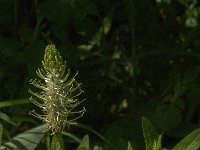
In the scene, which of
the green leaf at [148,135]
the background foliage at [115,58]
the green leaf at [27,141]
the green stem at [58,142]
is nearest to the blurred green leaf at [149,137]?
the green leaf at [148,135]

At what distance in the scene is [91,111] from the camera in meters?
2.84

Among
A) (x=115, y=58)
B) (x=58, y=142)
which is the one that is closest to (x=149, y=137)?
(x=58, y=142)

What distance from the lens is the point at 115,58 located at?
9.52 feet

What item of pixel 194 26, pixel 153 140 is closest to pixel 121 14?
pixel 194 26

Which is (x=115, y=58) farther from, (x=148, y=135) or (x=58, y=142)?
(x=58, y=142)

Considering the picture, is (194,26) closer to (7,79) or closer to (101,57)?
(101,57)

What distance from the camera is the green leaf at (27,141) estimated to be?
202 centimetres

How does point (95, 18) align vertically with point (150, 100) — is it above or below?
above

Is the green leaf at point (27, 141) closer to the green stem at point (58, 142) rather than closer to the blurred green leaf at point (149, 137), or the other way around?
the green stem at point (58, 142)

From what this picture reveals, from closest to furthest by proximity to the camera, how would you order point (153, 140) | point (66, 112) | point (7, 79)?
point (66, 112), point (153, 140), point (7, 79)

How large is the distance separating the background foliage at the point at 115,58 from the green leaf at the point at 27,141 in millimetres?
295

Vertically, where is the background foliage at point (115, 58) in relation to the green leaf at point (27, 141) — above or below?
above

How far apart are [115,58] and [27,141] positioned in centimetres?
92

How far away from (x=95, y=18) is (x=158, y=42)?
0.32 metres
